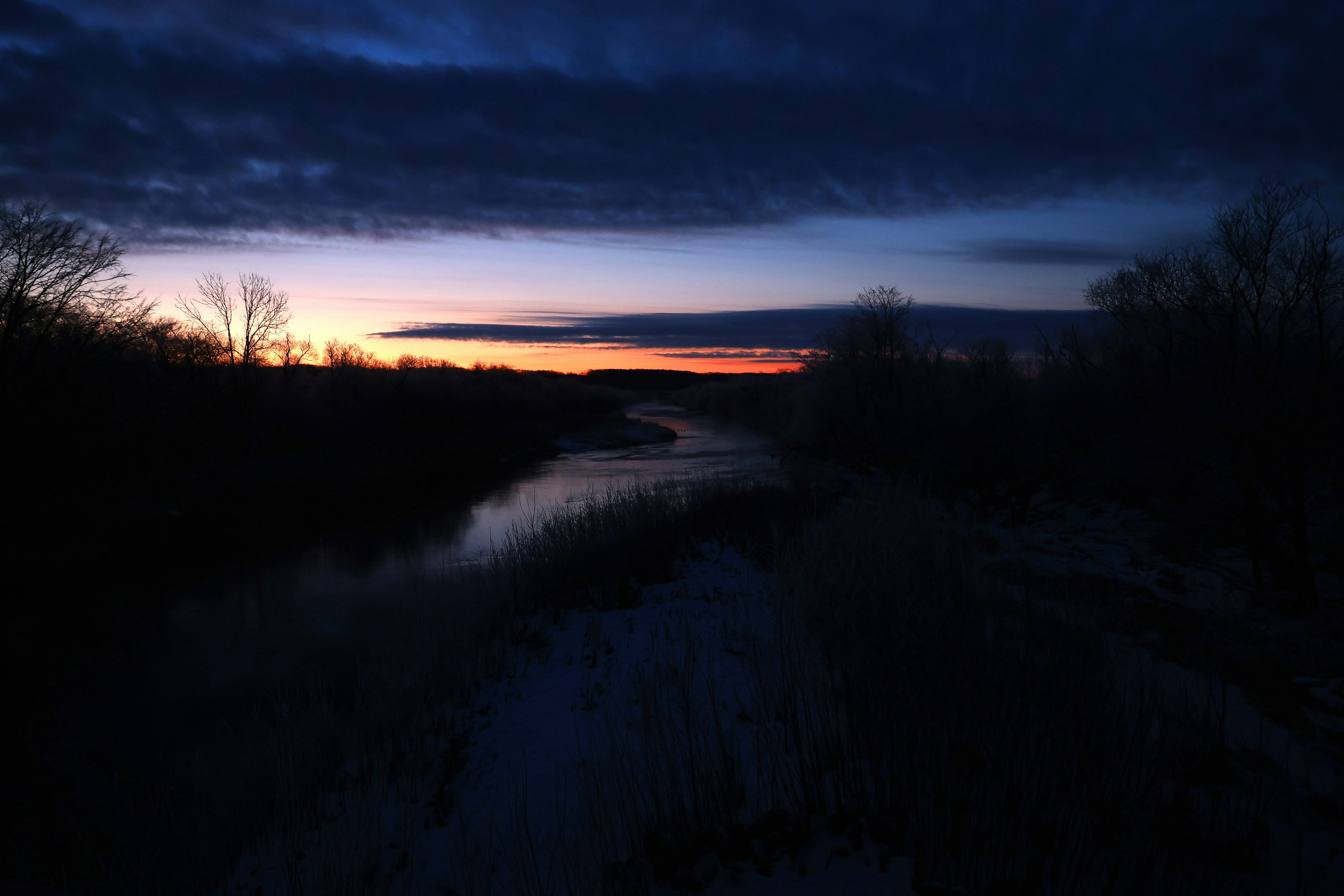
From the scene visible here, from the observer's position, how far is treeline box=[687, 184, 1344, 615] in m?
9.19

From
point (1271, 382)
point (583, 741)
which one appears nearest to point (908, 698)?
point (583, 741)

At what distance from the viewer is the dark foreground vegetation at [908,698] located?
3.47 metres

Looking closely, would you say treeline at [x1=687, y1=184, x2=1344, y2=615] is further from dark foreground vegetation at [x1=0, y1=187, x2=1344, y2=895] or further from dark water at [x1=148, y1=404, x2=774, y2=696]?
dark water at [x1=148, y1=404, x2=774, y2=696]

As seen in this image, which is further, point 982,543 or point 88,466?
point 88,466

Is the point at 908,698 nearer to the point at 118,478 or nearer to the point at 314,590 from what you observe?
the point at 314,590

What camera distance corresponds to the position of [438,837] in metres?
4.57

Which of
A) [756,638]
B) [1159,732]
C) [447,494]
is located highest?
[756,638]

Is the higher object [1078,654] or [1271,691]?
[1078,654]

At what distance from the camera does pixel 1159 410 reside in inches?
507

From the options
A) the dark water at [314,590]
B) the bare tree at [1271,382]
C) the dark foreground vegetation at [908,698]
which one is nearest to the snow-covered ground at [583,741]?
the dark foreground vegetation at [908,698]

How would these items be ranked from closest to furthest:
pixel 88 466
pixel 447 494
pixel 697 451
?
1. pixel 88 466
2. pixel 447 494
3. pixel 697 451

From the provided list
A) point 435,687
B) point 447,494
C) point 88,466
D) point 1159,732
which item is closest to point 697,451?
point 447,494

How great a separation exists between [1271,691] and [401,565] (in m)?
13.9

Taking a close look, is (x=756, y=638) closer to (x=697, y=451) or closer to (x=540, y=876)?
(x=540, y=876)
